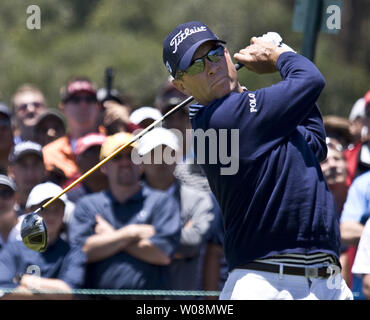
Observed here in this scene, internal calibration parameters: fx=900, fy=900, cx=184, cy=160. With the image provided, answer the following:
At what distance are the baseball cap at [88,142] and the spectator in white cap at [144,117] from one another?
1.49ft

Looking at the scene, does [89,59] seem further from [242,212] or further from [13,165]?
[242,212]

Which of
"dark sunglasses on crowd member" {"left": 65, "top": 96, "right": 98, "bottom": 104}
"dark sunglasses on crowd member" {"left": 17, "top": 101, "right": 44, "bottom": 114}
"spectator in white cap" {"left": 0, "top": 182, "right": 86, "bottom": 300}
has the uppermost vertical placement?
"dark sunglasses on crowd member" {"left": 65, "top": 96, "right": 98, "bottom": 104}

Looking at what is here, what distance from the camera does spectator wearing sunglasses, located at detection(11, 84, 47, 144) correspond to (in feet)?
29.5

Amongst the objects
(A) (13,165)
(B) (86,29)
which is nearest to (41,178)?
(A) (13,165)

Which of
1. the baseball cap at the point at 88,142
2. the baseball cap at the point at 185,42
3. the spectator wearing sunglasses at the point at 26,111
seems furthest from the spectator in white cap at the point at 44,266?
the baseball cap at the point at 185,42

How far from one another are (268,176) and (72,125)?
4444 mm

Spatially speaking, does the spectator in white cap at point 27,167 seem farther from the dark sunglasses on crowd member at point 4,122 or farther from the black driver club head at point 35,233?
the black driver club head at point 35,233

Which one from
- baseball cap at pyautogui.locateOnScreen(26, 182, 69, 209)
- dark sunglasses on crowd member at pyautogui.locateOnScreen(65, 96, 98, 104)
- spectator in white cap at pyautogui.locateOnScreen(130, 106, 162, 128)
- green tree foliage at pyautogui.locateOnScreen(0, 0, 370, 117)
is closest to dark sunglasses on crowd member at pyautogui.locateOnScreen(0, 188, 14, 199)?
baseball cap at pyautogui.locateOnScreen(26, 182, 69, 209)

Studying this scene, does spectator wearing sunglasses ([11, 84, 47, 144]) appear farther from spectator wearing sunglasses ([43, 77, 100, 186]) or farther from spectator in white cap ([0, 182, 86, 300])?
spectator in white cap ([0, 182, 86, 300])

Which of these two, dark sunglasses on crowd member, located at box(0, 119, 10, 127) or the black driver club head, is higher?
dark sunglasses on crowd member, located at box(0, 119, 10, 127)

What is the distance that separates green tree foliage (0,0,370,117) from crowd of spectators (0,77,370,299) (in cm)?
1063

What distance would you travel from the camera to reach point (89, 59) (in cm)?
2292

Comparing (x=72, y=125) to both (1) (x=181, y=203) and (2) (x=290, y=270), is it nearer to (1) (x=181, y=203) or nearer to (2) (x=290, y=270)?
(1) (x=181, y=203)

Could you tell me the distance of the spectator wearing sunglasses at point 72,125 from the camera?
7.90 m
